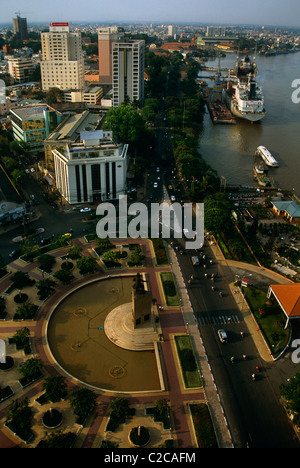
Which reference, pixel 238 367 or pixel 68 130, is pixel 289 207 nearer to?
pixel 238 367

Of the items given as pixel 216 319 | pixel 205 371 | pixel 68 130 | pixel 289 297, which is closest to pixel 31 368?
pixel 205 371

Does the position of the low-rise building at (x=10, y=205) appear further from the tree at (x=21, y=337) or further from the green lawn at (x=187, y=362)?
the green lawn at (x=187, y=362)

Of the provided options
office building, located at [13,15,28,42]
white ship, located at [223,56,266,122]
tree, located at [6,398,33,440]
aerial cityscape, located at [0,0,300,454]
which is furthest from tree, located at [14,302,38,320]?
office building, located at [13,15,28,42]

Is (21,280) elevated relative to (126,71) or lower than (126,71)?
lower

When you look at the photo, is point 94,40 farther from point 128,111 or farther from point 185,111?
point 128,111

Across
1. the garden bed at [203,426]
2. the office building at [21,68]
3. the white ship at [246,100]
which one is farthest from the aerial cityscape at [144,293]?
the office building at [21,68]

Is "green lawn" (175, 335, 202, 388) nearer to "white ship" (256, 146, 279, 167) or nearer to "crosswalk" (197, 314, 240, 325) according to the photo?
"crosswalk" (197, 314, 240, 325)
